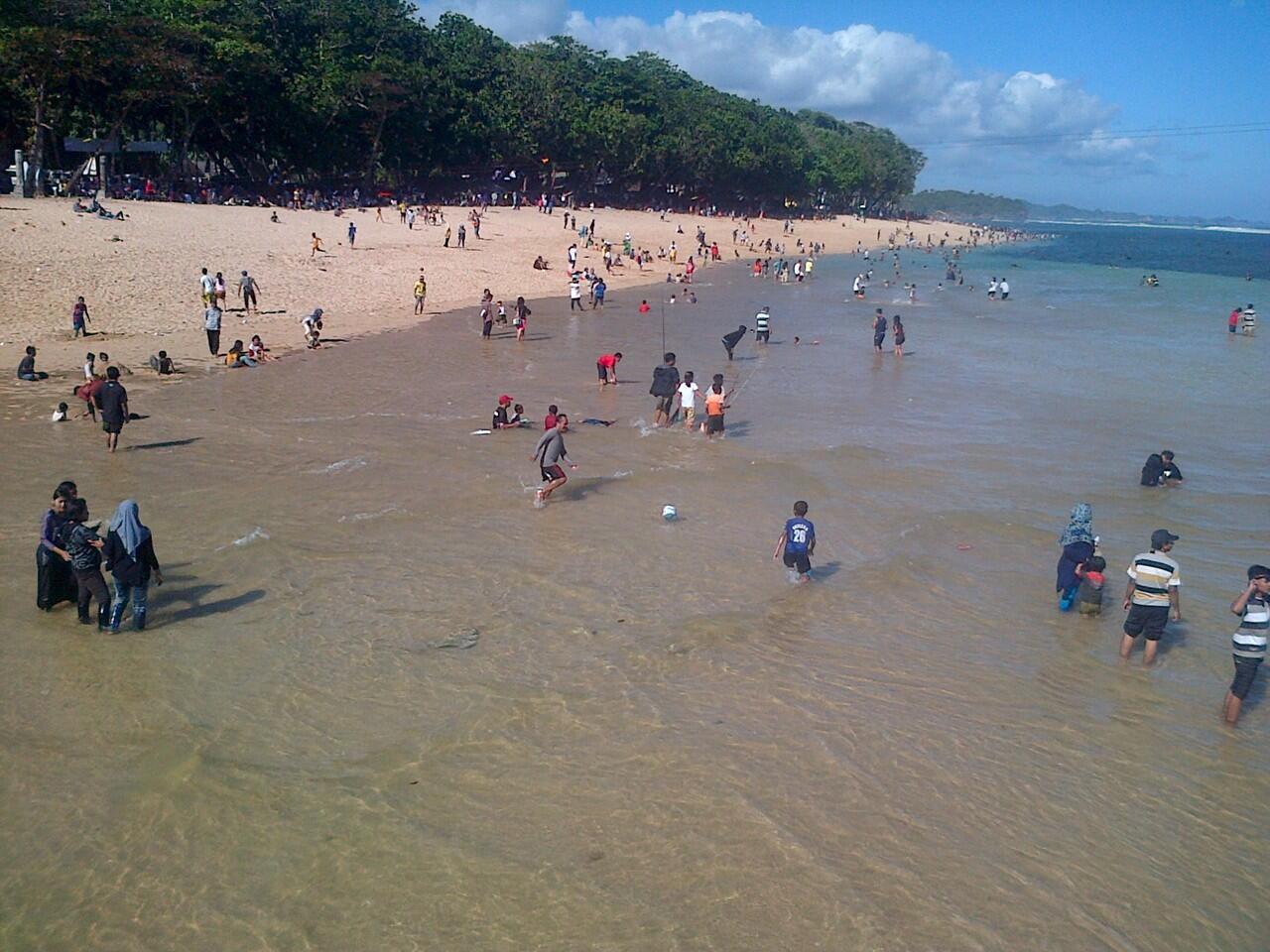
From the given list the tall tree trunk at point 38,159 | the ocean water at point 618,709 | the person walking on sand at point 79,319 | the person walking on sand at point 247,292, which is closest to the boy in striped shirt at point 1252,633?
the ocean water at point 618,709

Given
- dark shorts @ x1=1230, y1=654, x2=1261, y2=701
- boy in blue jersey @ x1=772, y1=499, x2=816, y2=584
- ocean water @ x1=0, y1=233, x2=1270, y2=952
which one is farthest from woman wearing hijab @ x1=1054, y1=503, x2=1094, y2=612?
boy in blue jersey @ x1=772, y1=499, x2=816, y2=584

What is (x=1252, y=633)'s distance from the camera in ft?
27.2

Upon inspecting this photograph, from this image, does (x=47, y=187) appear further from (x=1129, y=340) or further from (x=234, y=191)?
(x=1129, y=340)

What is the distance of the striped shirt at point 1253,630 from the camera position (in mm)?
8211

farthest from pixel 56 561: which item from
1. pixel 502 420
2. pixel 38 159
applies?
pixel 38 159

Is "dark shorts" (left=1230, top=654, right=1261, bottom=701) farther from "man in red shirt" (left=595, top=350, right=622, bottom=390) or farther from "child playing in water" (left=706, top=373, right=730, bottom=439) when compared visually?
"man in red shirt" (left=595, top=350, right=622, bottom=390)

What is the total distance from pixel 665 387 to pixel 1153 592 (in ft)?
34.3

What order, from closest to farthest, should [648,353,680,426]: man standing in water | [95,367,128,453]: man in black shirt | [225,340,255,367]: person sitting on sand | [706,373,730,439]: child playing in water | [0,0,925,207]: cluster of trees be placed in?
[95,367,128,453]: man in black shirt → [706,373,730,439]: child playing in water → [648,353,680,426]: man standing in water → [225,340,255,367]: person sitting on sand → [0,0,925,207]: cluster of trees

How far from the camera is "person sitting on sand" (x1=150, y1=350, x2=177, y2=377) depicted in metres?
21.1

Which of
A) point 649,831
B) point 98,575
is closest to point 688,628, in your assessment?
point 649,831

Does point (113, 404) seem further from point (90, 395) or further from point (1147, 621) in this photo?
point (1147, 621)

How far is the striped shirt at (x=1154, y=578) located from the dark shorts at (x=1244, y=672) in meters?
1.03

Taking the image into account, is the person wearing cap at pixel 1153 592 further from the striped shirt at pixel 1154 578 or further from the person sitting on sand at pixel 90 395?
the person sitting on sand at pixel 90 395

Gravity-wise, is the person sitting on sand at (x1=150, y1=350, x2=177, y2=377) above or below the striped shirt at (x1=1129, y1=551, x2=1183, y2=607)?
below
